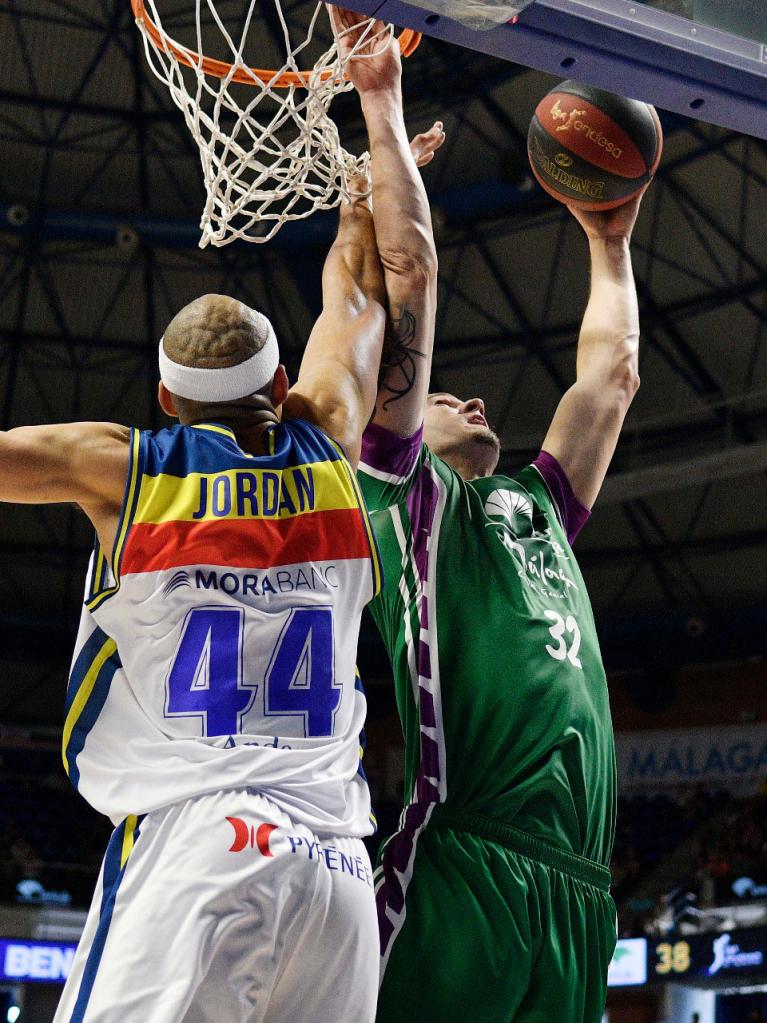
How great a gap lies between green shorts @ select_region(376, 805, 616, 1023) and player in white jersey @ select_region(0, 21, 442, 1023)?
87cm

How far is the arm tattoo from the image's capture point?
12.2 ft

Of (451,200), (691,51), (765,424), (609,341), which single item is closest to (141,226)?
(451,200)

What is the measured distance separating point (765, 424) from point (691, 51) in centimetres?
1372

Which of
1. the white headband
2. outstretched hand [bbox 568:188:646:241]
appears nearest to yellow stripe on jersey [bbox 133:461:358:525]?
the white headband

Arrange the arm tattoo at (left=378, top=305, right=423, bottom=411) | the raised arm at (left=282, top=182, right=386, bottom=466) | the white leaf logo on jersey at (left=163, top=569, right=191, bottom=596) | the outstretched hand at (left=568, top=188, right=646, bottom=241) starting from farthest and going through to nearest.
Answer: the outstretched hand at (left=568, top=188, right=646, bottom=241) < the arm tattoo at (left=378, top=305, right=423, bottom=411) < the raised arm at (left=282, top=182, right=386, bottom=466) < the white leaf logo on jersey at (left=163, top=569, right=191, bottom=596)

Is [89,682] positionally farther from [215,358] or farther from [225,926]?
[215,358]

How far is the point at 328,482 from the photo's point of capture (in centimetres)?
295

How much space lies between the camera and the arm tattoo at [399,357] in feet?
12.2

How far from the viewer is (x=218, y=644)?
2.72m

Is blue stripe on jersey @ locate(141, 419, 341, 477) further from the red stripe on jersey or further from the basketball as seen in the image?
the basketball

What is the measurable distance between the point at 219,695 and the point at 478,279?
13.7 m

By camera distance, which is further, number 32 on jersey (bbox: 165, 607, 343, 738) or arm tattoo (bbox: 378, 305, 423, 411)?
arm tattoo (bbox: 378, 305, 423, 411)

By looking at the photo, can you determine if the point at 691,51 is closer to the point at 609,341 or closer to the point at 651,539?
the point at 609,341

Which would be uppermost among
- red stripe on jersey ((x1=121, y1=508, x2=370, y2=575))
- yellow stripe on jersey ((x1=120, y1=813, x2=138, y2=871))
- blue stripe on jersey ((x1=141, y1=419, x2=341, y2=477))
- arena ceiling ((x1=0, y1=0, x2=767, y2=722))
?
arena ceiling ((x1=0, y1=0, x2=767, y2=722))
